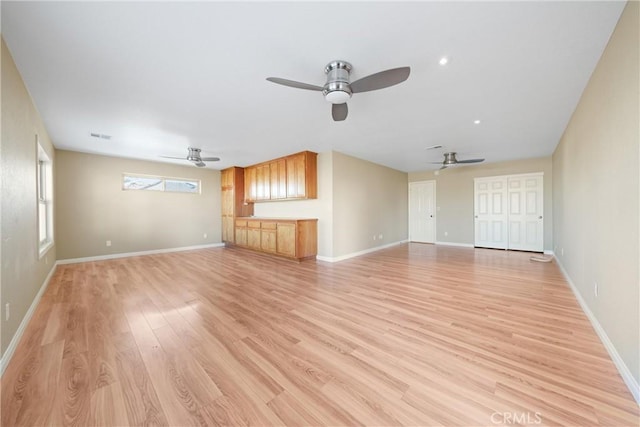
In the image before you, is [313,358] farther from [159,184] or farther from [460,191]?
[460,191]

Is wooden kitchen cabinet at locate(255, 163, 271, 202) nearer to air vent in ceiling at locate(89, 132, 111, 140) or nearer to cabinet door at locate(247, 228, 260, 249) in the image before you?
cabinet door at locate(247, 228, 260, 249)

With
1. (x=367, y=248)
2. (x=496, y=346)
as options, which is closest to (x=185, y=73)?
(x=496, y=346)

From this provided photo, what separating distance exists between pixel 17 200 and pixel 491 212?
8.74 m

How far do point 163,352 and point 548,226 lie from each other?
25.8 feet

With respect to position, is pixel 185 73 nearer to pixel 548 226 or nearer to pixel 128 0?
pixel 128 0

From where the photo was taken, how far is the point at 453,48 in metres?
1.92

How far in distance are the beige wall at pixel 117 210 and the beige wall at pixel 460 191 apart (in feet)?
23.4

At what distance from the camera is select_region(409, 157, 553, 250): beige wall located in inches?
245

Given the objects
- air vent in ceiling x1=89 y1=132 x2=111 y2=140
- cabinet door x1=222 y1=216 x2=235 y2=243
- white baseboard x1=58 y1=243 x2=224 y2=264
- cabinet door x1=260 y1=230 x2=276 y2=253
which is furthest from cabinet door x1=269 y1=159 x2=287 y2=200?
air vent in ceiling x1=89 y1=132 x2=111 y2=140

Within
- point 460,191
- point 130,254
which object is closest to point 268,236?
point 130,254

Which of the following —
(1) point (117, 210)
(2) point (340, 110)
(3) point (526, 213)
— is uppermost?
(2) point (340, 110)

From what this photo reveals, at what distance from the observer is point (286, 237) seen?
17.2 ft

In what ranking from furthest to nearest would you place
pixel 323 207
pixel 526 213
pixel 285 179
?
pixel 526 213
pixel 285 179
pixel 323 207

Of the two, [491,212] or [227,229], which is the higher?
[491,212]
